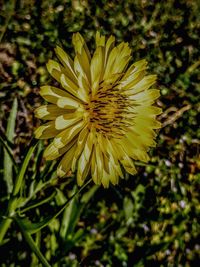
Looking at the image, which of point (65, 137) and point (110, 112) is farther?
point (110, 112)

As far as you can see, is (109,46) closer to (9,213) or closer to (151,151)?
(9,213)

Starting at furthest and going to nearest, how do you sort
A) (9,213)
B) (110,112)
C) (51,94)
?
(9,213) < (110,112) < (51,94)

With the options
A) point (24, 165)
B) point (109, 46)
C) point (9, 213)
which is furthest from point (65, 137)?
point (9, 213)

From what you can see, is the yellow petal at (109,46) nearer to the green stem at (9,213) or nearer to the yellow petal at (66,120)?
the yellow petal at (66,120)

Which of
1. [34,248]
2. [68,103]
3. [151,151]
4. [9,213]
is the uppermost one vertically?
[68,103]

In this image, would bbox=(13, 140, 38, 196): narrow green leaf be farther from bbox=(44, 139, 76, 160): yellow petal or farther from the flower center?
the flower center

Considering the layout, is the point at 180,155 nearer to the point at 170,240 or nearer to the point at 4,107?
the point at 170,240

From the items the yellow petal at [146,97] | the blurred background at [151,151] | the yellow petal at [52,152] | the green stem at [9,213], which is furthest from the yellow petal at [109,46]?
the blurred background at [151,151]
